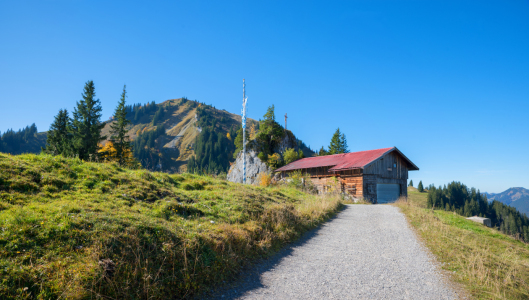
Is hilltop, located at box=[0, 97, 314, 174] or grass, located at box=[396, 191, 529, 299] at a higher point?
hilltop, located at box=[0, 97, 314, 174]

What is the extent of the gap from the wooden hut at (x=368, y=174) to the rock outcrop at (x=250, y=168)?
13927 millimetres

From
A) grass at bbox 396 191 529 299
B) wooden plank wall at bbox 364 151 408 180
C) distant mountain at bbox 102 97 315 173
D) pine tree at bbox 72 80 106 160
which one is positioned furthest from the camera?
distant mountain at bbox 102 97 315 173

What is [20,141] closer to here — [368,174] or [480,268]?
[368,174]

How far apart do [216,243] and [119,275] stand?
233 cm

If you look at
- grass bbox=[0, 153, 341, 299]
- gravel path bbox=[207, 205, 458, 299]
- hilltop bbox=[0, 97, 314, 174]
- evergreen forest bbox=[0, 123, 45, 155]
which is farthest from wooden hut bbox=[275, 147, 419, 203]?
evergreen forest bbox=[0, 123, 45, 155]

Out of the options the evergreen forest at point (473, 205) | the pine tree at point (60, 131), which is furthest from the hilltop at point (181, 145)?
the evergreen forest at point (473, 205)

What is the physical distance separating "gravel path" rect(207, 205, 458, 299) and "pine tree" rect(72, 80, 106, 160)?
1437 inches

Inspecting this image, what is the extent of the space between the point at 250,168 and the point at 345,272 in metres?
42.2

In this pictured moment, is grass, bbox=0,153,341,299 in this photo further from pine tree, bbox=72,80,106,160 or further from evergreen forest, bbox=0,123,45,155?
evergreen forest, bbox=0,123,45,155

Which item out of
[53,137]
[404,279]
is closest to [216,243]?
[404,279]

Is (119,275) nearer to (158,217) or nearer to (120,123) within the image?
(158,217)

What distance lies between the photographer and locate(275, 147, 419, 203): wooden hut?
27031 mm

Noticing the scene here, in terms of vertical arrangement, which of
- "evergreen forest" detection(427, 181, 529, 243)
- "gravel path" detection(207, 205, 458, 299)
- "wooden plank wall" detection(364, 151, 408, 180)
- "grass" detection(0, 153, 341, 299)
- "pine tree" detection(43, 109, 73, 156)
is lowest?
"evergreen forest" detection(427, 181, 529, 243)

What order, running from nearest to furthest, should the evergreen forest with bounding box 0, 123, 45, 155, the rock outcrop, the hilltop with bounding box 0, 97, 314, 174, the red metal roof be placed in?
the red metal roof, the rock outcrop, the hilltop with bounding box 0, 97, 314, 174, the evergreen forest with bounding box 0, 123, 45, 155
